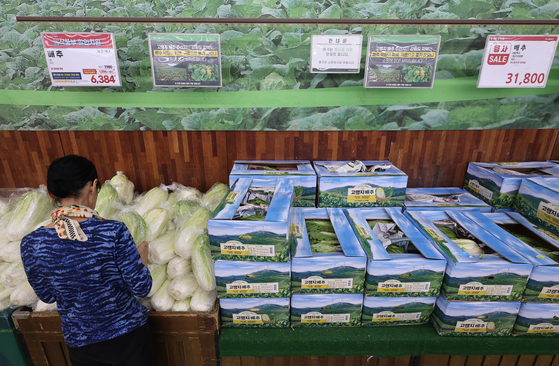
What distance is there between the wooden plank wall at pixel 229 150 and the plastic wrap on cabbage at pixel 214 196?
17 centimetres

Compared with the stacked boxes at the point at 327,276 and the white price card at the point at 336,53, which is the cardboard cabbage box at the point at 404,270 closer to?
the stacked boxes at the point at 327,276

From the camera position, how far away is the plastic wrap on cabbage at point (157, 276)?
178 centimetres

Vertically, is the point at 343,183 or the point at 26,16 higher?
the point at 26,16

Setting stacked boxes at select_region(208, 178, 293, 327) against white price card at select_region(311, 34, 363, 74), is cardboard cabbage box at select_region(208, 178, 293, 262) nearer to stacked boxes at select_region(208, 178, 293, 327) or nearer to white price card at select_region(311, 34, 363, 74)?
stacked boxes at select_region(208, 178, 293, 327)

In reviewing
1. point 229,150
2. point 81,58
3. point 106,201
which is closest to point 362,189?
point 229,150

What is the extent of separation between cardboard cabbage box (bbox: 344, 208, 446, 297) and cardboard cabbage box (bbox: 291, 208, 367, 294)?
0.18ft

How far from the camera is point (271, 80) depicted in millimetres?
2283

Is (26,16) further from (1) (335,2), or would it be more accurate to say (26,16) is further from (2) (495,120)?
(2) (495,120)

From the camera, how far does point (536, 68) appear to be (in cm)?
212

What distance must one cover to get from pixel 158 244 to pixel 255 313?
0.78 m

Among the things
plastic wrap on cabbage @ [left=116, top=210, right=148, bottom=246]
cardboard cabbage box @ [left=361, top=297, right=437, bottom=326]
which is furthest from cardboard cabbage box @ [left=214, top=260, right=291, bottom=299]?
plastic wrap on cabbage @ [left=116, top=210, right=148, bottom=246]

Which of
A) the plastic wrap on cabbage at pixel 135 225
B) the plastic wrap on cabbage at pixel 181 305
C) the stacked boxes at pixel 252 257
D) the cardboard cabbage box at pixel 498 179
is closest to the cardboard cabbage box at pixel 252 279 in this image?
the stacked boxes at pixel 252 257

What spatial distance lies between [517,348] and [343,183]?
1.42 m

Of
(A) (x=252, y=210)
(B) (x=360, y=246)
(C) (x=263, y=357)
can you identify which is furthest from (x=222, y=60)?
(C) (x=263, y=357)
